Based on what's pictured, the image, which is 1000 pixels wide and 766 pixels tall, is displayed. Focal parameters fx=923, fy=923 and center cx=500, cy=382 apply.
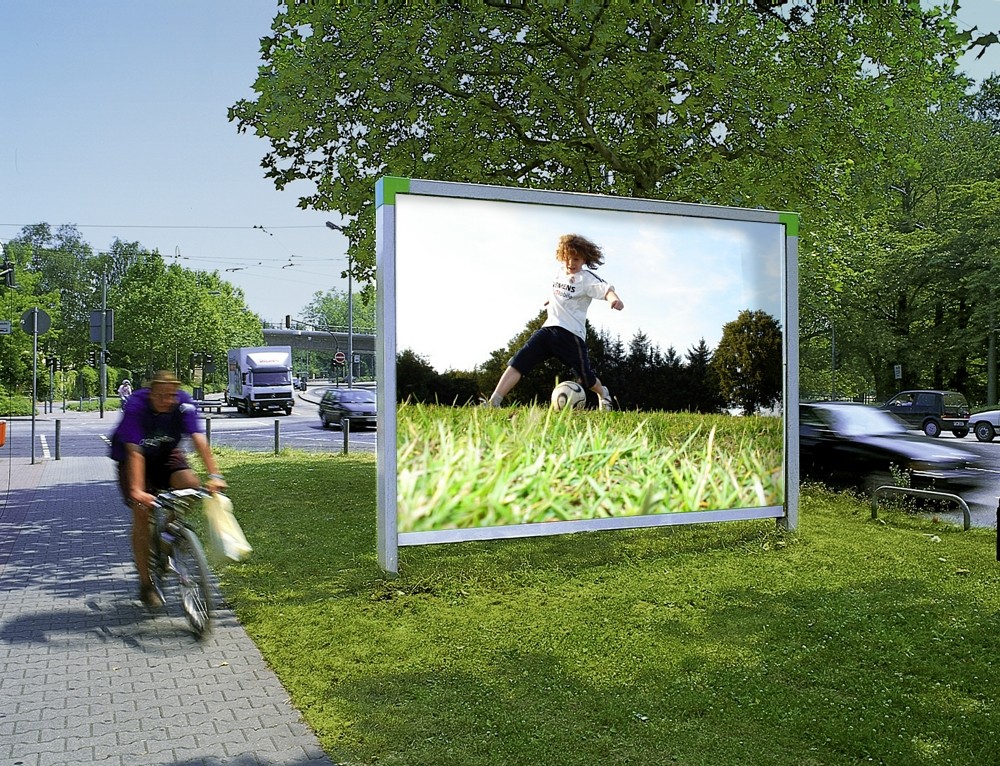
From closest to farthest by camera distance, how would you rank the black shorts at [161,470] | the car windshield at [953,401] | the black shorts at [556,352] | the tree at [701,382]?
the black shorts at [161,470]
the black shorts at [556,352]
the tree at [701,382]
the car windshield at [953,401]

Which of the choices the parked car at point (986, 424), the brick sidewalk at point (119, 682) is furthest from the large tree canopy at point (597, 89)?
the parked car at point (986, 424)

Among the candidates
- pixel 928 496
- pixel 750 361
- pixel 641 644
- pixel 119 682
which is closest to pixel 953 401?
pixel 928 496

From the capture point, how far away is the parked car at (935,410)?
109 feet

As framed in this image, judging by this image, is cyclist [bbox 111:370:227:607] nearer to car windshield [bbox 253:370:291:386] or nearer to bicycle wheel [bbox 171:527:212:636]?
bicycle wheel [bbox 171:527:212:636]

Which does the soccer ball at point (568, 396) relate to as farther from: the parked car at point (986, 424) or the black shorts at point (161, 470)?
the parked car at point (986, 424)

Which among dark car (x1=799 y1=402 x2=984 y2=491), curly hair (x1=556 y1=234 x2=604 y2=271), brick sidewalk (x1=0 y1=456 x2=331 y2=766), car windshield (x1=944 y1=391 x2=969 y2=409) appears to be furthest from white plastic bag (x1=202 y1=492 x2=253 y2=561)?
car windshield (x1=944 y1=391 x2=969 y2=409)

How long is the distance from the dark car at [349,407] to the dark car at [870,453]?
64.3ft

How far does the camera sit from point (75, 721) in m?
4.54

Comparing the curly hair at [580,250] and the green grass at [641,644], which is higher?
the curly hair at [580,250]

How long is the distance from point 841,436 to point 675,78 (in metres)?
5.53

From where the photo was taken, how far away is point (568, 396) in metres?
8.27

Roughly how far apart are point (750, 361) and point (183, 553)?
5.78m

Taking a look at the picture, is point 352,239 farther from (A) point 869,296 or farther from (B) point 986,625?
(A) point 869,296

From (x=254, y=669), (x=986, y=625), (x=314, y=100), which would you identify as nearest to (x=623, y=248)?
(x=986, y=625)
